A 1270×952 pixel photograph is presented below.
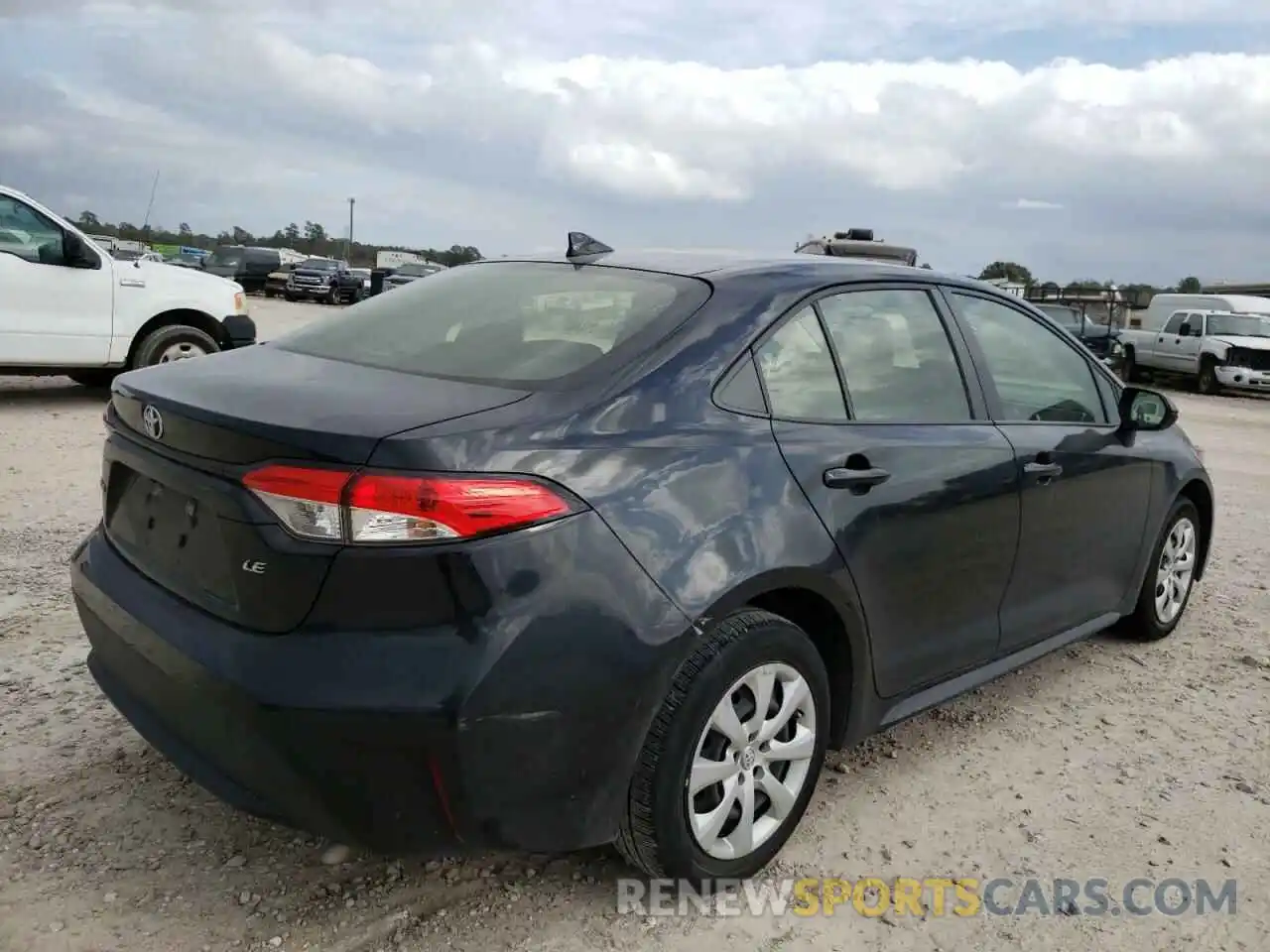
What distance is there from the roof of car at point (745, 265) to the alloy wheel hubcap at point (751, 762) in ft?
3.75

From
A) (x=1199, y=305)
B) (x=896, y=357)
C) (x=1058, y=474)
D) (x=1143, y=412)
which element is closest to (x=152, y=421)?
(x=896, y=357)

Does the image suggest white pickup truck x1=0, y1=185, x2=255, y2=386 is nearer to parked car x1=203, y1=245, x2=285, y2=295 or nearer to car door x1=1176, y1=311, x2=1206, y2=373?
car door x1=1176, y1=311, x2=1206, y2=373

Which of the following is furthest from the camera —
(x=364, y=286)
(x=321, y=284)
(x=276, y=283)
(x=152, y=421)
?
(x=364, y=286)

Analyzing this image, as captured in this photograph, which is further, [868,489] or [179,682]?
[868,489]

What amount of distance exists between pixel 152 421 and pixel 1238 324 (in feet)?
74.6

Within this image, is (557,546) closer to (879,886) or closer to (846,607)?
(846,607)

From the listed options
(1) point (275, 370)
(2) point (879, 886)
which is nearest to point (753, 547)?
(2) point (879, 886)

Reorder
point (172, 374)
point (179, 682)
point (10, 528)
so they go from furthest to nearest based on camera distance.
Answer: point (10, 528) < point (172, 374) < point (179, 682)

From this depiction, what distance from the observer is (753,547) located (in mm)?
2553

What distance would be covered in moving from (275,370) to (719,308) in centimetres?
115

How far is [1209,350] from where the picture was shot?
803 inches

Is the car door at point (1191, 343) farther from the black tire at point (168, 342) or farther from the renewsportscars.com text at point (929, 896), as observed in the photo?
the renewsportscars.com text at point (929, 896)

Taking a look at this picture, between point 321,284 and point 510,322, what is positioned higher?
point 321,284

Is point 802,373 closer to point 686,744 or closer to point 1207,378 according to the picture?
point 686,744
